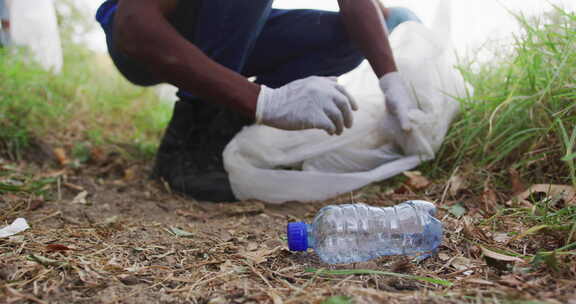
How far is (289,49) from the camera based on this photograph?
212cm

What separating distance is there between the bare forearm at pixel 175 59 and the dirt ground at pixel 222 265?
0.51 m

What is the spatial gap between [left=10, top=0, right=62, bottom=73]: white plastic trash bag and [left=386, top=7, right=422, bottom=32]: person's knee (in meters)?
2.35

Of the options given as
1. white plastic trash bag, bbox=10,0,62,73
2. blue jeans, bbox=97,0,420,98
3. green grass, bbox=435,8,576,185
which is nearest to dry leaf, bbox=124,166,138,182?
blue jeans, bbox=97,0,420,98

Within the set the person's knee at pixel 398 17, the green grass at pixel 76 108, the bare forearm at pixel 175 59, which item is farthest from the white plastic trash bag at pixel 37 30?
the person's knee at pixel 398 17

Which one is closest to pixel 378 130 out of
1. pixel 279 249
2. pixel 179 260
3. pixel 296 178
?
pixel 296 178

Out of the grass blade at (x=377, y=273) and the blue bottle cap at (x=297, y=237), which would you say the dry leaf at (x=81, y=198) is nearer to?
the blue bottle cap at (x=297, y=237)

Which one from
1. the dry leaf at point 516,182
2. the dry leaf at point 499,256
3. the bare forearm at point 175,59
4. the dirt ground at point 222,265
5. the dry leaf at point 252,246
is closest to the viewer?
the dirt ground at point 222,265

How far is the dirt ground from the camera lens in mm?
854

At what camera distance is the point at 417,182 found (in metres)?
1.76

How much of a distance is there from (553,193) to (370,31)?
1005 millimetres

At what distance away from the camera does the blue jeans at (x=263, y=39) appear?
1807 mm

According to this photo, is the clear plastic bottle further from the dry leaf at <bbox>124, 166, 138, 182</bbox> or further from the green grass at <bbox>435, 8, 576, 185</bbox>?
the dry leaf at <bbox>124, 166, 138, 182</bbox>

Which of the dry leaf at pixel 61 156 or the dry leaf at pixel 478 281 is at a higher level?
the dry leaf at pixel 61 156

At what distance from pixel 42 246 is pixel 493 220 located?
136 centimetres
